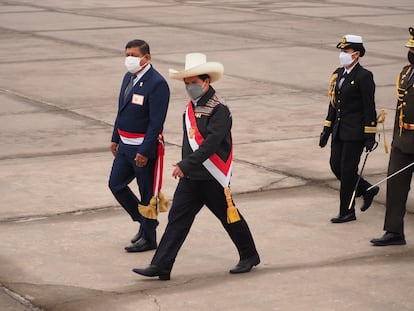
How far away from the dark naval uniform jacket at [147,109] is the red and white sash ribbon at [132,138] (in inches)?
1.0

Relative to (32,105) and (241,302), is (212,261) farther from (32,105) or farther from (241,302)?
(32,105)

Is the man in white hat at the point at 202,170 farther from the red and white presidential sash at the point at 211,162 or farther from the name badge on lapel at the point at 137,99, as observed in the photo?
the name badge on lapel at the point at 137,99

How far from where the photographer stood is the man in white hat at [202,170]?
25.4ft

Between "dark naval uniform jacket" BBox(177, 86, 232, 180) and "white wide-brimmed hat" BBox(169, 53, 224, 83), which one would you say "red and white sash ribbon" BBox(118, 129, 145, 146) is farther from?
"white wide-brimmed hat" BBox(169, 53, 224, 83)

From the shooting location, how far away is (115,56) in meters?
21.3

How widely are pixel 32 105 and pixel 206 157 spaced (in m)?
8.70

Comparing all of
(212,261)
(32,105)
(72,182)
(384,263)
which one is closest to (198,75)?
(212,261)

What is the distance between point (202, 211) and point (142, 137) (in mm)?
1667

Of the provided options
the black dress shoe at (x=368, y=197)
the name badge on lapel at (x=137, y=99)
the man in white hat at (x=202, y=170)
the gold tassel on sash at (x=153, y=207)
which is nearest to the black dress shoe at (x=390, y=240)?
the black dress shoe at (x=368, y=197)

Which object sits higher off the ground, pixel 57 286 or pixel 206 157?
pixel 206 157

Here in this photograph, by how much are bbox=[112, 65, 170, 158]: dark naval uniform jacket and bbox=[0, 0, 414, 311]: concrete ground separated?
1.00 metres

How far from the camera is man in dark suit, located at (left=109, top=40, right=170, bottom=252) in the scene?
852cm

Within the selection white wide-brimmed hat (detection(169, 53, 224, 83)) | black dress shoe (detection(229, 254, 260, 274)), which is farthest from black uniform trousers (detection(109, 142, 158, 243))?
white wide-brimmed hat (detection(169, 53, 224, 83))

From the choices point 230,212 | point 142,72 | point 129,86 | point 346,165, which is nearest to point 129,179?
point 129,86
